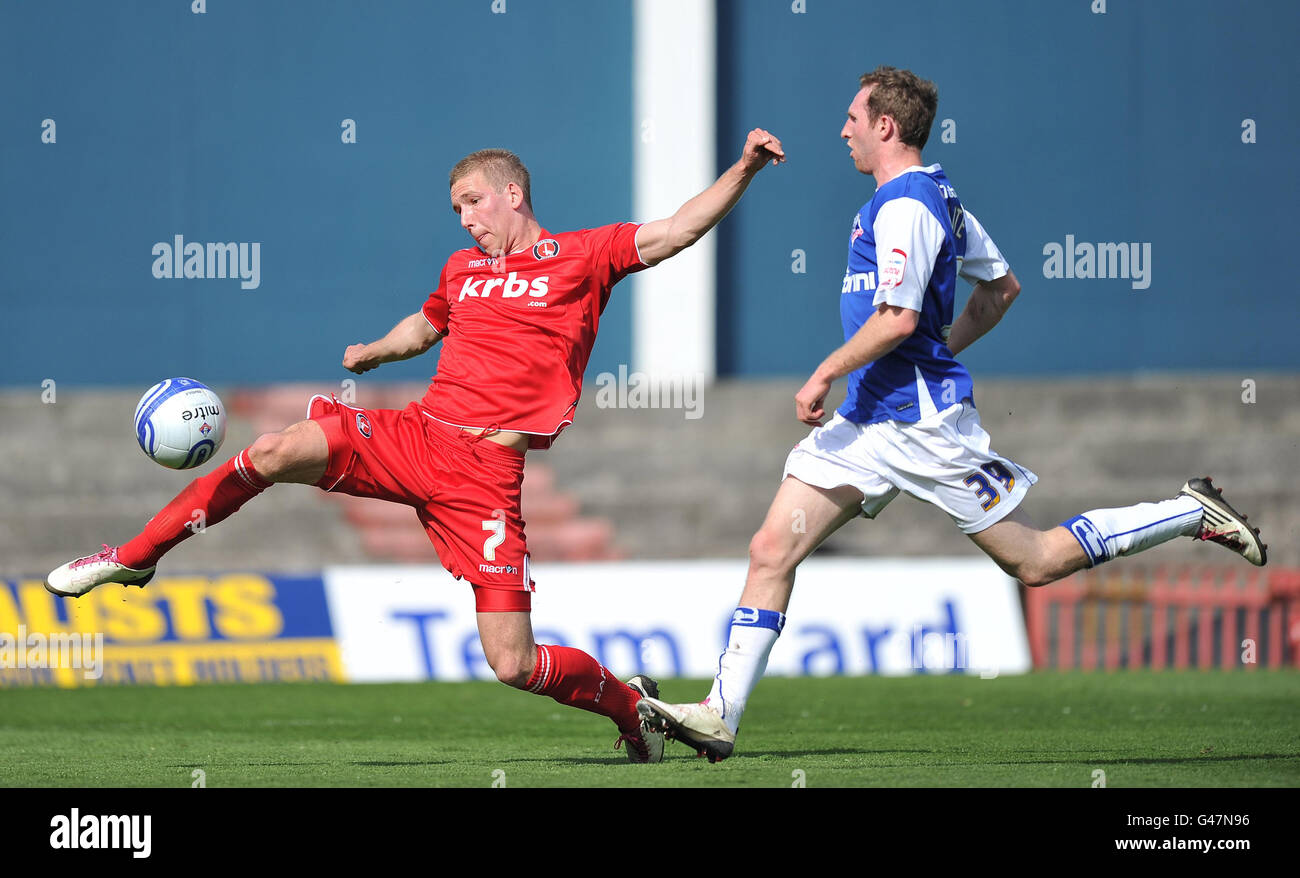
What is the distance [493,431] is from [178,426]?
48.0 inches

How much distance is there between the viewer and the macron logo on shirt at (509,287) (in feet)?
20.1

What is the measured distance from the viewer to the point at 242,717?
8.98 metres

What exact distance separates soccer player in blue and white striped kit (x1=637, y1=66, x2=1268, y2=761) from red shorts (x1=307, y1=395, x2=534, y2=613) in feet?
2.47

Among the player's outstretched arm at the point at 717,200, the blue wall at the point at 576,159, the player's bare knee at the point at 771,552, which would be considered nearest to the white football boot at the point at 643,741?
the player's bare knee at the point at 771,552

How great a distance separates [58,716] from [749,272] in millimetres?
9219

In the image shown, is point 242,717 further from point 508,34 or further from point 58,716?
point 508,34

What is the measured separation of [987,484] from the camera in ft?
19.2

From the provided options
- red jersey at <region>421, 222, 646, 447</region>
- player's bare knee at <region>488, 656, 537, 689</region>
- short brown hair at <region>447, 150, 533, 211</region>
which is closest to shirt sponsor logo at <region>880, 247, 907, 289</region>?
red jersey at <region>421, 222, 646, 447</region>

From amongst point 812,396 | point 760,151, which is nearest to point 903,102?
point 760,151

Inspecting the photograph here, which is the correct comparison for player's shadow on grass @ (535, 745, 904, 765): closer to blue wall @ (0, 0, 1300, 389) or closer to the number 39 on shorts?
the number 39 on shorts

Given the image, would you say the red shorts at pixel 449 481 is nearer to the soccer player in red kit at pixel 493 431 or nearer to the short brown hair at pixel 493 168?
the soccer player in red kit at pixel 493 431

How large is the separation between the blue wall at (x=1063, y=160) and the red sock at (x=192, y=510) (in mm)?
11113

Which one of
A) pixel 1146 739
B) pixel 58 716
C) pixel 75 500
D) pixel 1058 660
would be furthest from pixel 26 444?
pixel 1146 739

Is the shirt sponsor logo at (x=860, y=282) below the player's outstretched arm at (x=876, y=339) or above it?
above
